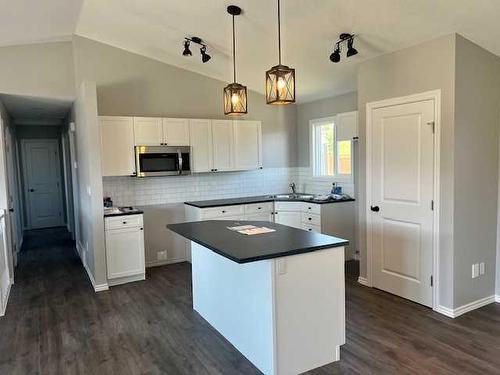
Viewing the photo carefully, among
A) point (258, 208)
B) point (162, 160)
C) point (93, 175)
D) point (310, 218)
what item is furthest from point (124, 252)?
point (310, 218)

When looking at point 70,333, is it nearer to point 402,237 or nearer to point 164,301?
point 164,301

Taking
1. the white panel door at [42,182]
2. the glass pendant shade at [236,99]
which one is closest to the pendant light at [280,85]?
the glass pendant shade at [236,99]

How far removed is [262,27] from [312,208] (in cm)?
249

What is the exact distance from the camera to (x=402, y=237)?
153 inches

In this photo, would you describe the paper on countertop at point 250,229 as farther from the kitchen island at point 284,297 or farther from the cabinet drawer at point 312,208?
the cabinet drawer at point 312,208

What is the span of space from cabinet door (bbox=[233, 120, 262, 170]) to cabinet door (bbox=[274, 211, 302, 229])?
33.2 inches

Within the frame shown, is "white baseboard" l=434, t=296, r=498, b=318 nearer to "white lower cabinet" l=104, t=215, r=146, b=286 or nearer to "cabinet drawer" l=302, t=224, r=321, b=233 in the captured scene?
"cabinet drawer" l=302, t=224, r=321, b=233

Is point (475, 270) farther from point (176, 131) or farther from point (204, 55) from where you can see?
point (176, 131)

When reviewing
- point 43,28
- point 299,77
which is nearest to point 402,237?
point 299,77

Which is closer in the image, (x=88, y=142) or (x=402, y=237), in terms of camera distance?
(x=402, y=237)

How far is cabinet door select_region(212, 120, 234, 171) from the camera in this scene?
5516mm

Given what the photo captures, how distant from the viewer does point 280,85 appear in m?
2.56

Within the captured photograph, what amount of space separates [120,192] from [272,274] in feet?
11.2

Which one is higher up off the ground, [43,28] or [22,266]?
[43,28]
